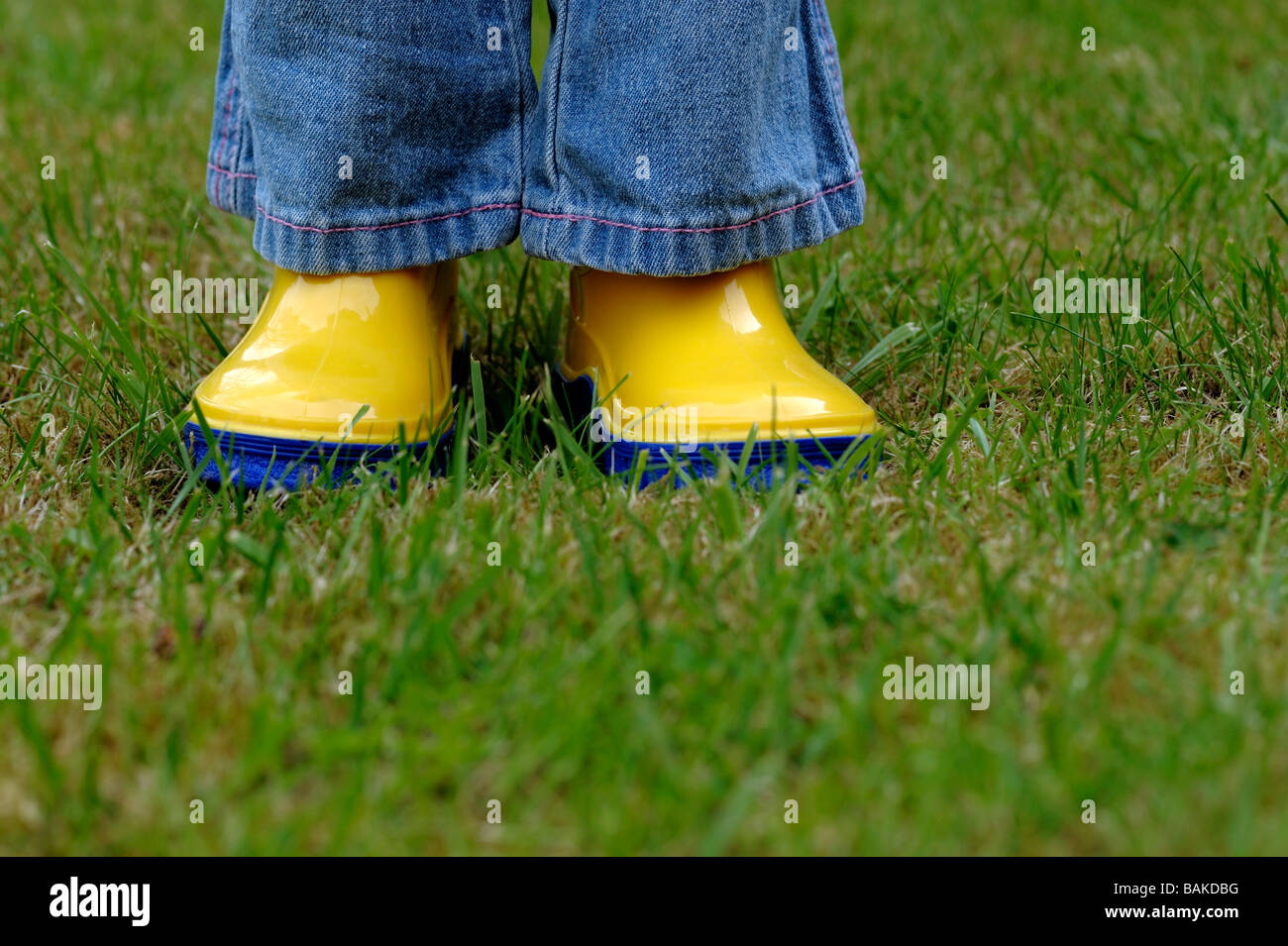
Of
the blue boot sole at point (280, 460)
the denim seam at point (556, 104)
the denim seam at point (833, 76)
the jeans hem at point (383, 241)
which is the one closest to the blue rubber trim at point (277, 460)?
the blue boot sole at point (280, 460)

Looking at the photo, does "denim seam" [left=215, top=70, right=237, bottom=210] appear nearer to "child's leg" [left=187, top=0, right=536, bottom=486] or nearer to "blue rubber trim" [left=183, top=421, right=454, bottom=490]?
"child's leg" [left=187, top=0, right=536, bottom=486]

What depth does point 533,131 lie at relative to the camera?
49.3 inches

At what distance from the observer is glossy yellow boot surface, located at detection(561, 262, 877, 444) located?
47.8 inches

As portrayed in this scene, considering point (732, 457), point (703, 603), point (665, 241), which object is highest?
point (665, 241)

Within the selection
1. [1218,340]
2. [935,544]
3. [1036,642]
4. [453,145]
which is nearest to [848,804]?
[1036,642]

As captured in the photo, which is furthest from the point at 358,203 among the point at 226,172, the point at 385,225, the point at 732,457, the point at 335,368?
the point at 732,457

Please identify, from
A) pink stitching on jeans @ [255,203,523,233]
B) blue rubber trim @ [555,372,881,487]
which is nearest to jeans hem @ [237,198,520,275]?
pink stitching on jeans @ [255,203,523,233]

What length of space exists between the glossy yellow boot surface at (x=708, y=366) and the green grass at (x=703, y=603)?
0.08m

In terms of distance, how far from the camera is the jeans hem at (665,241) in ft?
3.92

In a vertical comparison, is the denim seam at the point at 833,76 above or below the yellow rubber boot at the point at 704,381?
above

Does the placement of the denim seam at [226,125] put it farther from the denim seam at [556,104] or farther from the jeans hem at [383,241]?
the denim seam at [556,104]

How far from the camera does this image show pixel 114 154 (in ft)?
7.11

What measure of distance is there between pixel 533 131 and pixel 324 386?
0.33m

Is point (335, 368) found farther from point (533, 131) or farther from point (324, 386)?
point (533, 131)
